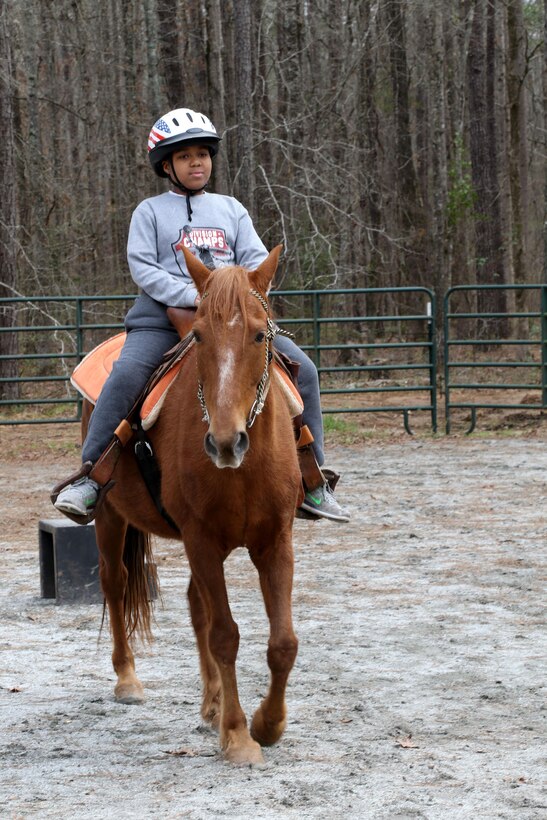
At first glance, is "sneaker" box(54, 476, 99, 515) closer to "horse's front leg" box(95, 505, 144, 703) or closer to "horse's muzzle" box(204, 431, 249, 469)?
"horse's front leg" box(95, 505, 144, 703)

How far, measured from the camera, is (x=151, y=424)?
4.51 m

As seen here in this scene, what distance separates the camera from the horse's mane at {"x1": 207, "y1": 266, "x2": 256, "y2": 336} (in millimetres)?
3668

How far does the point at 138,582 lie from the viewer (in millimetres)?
5352

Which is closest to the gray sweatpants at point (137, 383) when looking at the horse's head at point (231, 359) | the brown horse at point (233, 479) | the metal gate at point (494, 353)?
the brown horse at point (233, 479)

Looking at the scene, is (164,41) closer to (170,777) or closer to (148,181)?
(148,181)

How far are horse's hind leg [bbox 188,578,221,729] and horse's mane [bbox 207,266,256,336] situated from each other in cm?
116

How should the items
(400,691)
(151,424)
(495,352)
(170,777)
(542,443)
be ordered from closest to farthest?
(170,777), (151,424), (400,691), (542,443), (495,352)

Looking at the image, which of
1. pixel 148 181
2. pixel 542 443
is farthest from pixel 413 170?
pixel 542 443

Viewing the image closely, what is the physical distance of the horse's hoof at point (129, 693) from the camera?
492 centimetres

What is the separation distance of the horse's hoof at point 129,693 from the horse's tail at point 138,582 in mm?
332

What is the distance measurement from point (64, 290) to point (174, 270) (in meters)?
17.6

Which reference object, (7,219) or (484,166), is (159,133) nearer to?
(7,219)

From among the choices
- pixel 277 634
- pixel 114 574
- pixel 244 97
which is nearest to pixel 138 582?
pixel 114 574

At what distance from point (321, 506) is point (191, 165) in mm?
1525
